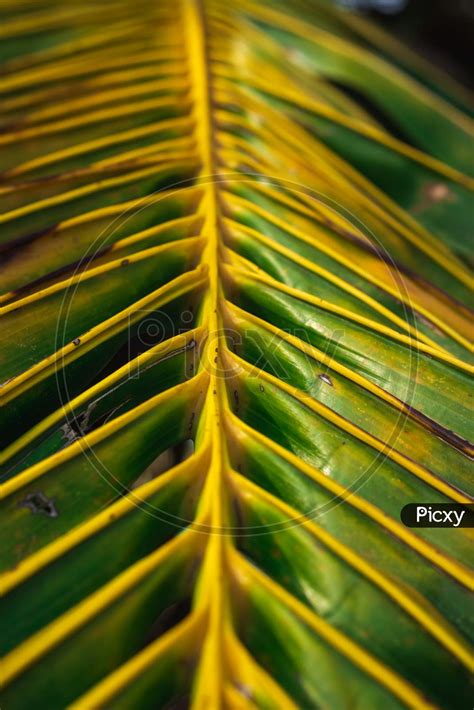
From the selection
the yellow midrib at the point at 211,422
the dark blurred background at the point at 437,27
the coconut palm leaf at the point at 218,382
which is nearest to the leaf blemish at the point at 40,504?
the coconut palm leaf at the point at 218,382

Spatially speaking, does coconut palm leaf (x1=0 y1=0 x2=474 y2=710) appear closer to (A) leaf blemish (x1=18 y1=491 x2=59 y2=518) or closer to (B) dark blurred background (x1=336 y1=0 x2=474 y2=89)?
(A) leaf blemish (x1=18 y1=491 x2=59 y2=518)

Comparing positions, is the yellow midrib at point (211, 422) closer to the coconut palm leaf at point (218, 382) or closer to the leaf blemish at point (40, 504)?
the coconut palm leaf at point (218, 382)

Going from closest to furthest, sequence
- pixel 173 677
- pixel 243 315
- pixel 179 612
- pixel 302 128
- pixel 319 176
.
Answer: pixel 173 677
pixel 179 612
pixel 243 315
pixel 319 176
pixel 302 128

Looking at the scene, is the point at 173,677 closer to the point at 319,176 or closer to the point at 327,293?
the point at 327,293

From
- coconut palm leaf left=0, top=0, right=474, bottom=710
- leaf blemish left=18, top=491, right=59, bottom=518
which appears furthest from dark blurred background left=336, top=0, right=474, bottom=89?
leaf blemish left=18, top=491, right=59, bottom=518

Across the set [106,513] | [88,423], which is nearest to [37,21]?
[88,423]
